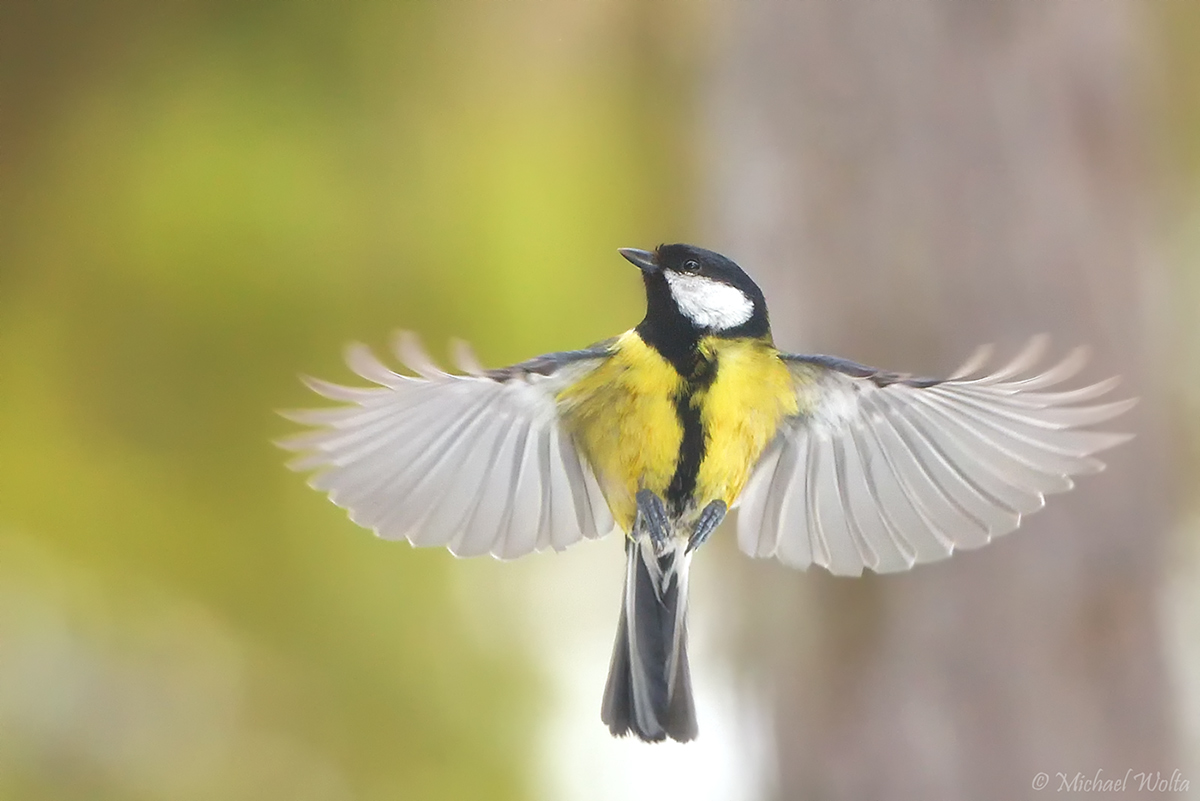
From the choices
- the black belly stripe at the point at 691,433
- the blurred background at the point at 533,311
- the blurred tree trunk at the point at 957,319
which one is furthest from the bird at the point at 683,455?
the blurred tree trunk at the point at 957,319

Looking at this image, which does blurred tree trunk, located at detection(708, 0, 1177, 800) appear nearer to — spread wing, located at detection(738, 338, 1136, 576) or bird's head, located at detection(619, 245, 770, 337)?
spread wing, located at detection(738, 338, 1136, 576)

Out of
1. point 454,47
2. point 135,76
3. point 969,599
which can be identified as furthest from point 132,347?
point 969,599

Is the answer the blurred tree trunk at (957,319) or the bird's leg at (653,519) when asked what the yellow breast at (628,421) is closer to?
the bird's leg at (653,519)

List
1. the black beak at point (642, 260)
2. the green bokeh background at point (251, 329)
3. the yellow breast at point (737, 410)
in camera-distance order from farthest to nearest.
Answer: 1. the green bokeh background at point (251, 329)
2. the yellow breast at point (737, 410)
3. the black beak at point (642, 260)

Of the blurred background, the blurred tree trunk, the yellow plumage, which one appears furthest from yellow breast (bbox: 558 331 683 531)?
the blurred tree trunk

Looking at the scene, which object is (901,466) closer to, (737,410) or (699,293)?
(737,410)

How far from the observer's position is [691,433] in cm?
79

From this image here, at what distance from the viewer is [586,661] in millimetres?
1024

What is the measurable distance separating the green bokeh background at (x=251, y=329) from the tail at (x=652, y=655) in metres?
0.31

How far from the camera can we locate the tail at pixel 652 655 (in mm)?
691

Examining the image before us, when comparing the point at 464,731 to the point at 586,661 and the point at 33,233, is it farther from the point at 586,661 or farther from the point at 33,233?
the point at 33,233

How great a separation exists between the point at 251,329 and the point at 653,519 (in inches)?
31.6

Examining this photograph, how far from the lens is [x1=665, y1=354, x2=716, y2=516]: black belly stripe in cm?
78

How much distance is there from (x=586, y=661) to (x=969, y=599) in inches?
19.2
